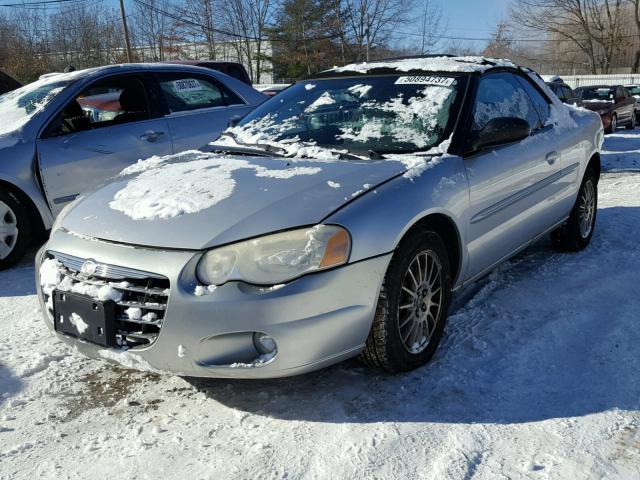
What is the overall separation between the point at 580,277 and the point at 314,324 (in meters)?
2.52

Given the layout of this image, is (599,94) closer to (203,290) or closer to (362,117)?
(362,117)

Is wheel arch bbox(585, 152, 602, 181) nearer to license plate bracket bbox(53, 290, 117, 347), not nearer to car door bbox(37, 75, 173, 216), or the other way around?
car door bbox(37, 75, 173, 216)

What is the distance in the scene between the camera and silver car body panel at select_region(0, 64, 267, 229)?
4.80 m

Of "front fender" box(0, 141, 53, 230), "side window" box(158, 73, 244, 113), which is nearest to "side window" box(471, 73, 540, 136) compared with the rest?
"side window" box(158, 73, 244, 113)

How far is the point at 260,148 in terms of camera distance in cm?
350

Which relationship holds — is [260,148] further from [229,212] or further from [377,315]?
[377,315]

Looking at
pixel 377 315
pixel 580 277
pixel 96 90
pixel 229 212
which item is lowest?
pixel 580 277

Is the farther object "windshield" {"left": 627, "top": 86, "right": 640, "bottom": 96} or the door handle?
"windshield" {"left": 627, "top": 86, "right": 640, "bottom": 96}

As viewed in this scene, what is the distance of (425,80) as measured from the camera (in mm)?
3629

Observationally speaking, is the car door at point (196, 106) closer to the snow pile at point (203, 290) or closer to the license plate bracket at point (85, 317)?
the license plate bracket at point (85, 317)

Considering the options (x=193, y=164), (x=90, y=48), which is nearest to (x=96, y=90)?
(x=193, y=164)

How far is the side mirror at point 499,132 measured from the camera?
331 centimetres

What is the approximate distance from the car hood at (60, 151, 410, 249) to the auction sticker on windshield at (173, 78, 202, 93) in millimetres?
2825

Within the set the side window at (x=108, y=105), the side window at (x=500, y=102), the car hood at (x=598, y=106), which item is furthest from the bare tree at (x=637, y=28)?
the side window at (x=108, y=105)
